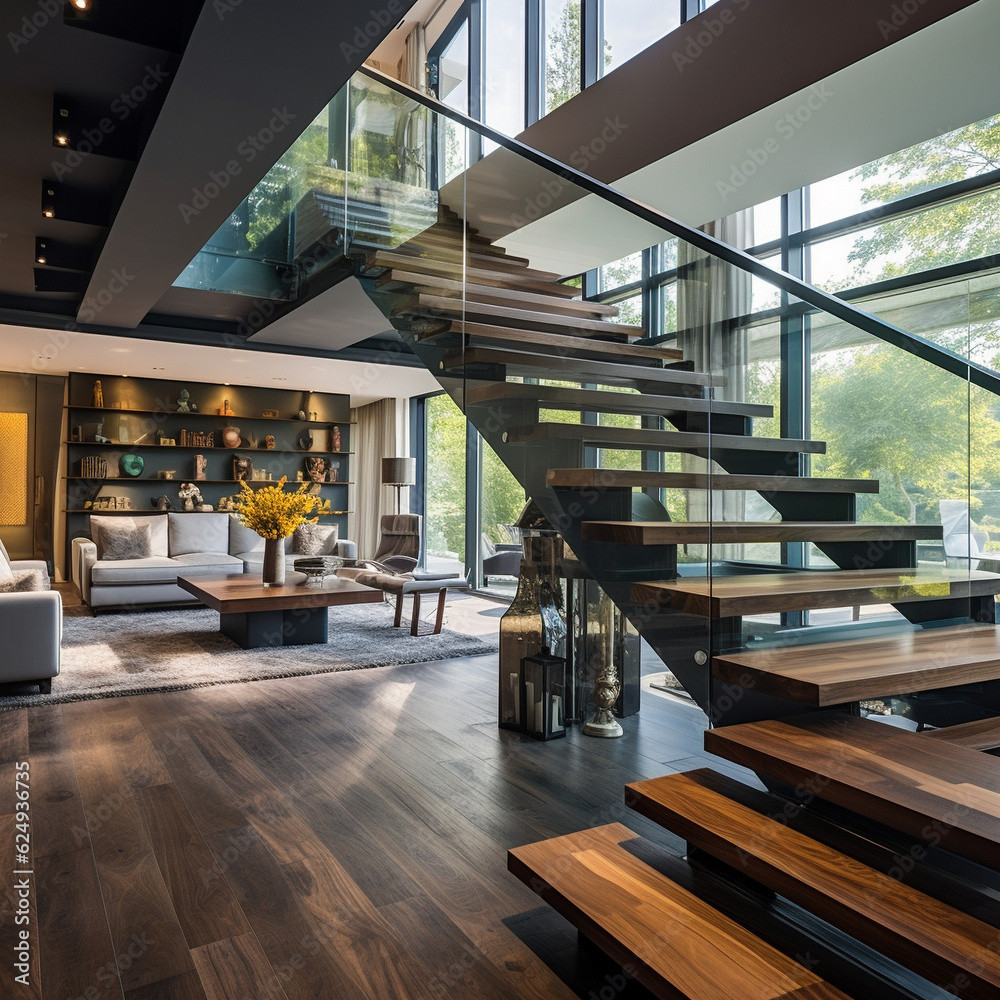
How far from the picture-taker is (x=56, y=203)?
4.46 m

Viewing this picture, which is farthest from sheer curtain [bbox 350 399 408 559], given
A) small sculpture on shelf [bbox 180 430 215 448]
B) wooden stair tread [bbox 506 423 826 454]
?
wooden stair tread [bbox 506 423 826 454]

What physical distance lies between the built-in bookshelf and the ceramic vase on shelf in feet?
14.2

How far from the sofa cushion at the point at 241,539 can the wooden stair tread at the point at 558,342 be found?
5.93 m

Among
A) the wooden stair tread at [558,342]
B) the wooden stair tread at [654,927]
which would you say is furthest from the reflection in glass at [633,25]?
the wooden stair tread at [654,927]

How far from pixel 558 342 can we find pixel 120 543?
19.3 feet

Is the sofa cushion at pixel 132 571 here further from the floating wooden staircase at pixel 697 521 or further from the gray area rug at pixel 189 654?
the floating wooden staircase at pixel 697 521

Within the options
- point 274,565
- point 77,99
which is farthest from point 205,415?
point 77,99

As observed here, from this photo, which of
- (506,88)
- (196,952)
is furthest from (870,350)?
(506,88)

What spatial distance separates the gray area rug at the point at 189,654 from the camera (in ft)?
14.8

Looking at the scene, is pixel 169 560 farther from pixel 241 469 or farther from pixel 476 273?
pixel 476 273

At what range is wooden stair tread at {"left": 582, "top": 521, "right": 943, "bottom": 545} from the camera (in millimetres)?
2494

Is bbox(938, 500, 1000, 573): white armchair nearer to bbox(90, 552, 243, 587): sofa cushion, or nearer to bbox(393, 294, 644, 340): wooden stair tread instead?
bbox(393, 294, 644, 340): wooden stair tread

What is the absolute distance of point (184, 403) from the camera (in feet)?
32.2

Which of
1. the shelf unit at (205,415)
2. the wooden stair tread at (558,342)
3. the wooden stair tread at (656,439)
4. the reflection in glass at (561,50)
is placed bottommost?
the wooden stair tread at (656,439)
